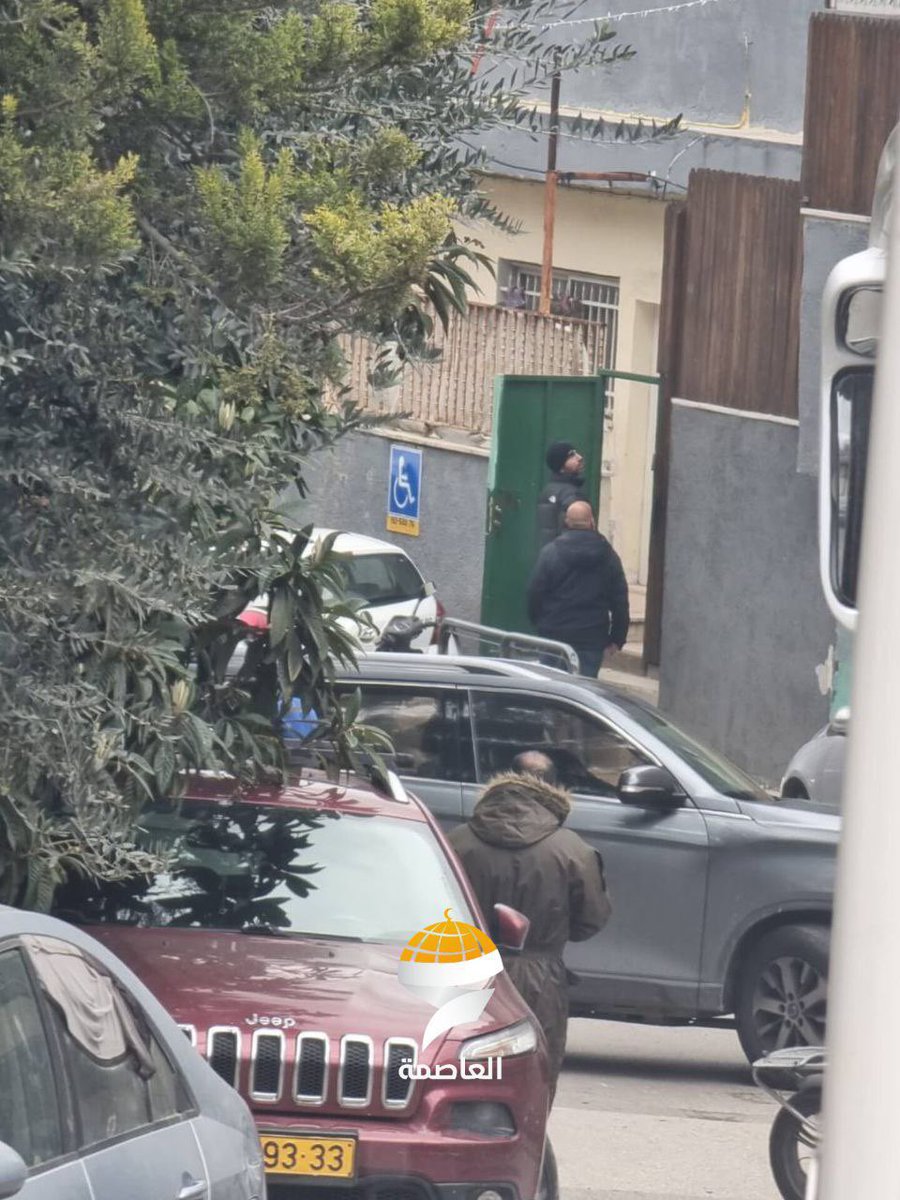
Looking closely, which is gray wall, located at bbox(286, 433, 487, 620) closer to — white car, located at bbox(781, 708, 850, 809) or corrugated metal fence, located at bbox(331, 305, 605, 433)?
corrugated metal fence, located at bbox(331, 305, 605, 433)

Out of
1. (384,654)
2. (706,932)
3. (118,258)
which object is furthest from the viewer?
(384,654)

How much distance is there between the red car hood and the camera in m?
6.43

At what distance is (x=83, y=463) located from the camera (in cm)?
635

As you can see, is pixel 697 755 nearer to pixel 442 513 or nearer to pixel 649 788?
A: pixel 649 788

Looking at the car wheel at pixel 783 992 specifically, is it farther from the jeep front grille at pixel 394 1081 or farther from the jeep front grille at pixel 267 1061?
the jeep front grille at pixel 267 1061

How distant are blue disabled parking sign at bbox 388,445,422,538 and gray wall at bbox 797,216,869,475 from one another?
5.99m

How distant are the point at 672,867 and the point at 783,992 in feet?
2.42

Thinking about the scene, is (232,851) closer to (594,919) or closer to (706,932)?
(594,919)

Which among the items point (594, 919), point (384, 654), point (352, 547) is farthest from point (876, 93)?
point (594, 919)

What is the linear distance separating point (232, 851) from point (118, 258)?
2251mm

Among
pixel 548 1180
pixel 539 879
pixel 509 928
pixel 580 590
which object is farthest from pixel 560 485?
pixel 548 1180

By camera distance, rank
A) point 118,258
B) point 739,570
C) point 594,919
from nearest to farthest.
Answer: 1. point 118,258
2. point 594,919
3. point 739,570
